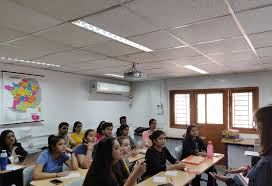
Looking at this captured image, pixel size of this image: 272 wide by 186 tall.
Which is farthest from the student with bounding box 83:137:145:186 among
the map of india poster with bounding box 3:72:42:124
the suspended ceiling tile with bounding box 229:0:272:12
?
the map of india poster with bounding box 3:72:42:124

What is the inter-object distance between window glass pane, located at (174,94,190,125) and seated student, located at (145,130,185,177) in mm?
3487

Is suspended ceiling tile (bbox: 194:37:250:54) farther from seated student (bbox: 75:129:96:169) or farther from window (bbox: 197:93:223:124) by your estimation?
window (bbox: 197:93:223:124)

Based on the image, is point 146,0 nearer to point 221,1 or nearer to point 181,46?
point 221,1

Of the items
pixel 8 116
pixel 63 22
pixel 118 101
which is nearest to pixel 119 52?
pixel 63 22

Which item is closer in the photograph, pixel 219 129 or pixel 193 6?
pixel 193 6

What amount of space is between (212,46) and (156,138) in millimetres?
1571

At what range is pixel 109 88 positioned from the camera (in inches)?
260

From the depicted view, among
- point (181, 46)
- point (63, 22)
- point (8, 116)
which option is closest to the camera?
point (63, 22)

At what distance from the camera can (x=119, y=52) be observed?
3463mm

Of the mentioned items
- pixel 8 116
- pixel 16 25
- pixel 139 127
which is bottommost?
pixel 139 127

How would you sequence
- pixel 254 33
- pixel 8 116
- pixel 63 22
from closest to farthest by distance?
pixel 63 22 → pixel 254 33 → pixel 8 116

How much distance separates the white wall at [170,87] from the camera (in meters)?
5.59

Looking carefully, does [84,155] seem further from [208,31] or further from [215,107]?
[215,107]

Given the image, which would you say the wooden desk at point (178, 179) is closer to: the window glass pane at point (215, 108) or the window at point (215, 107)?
the window at point (215, 107)
